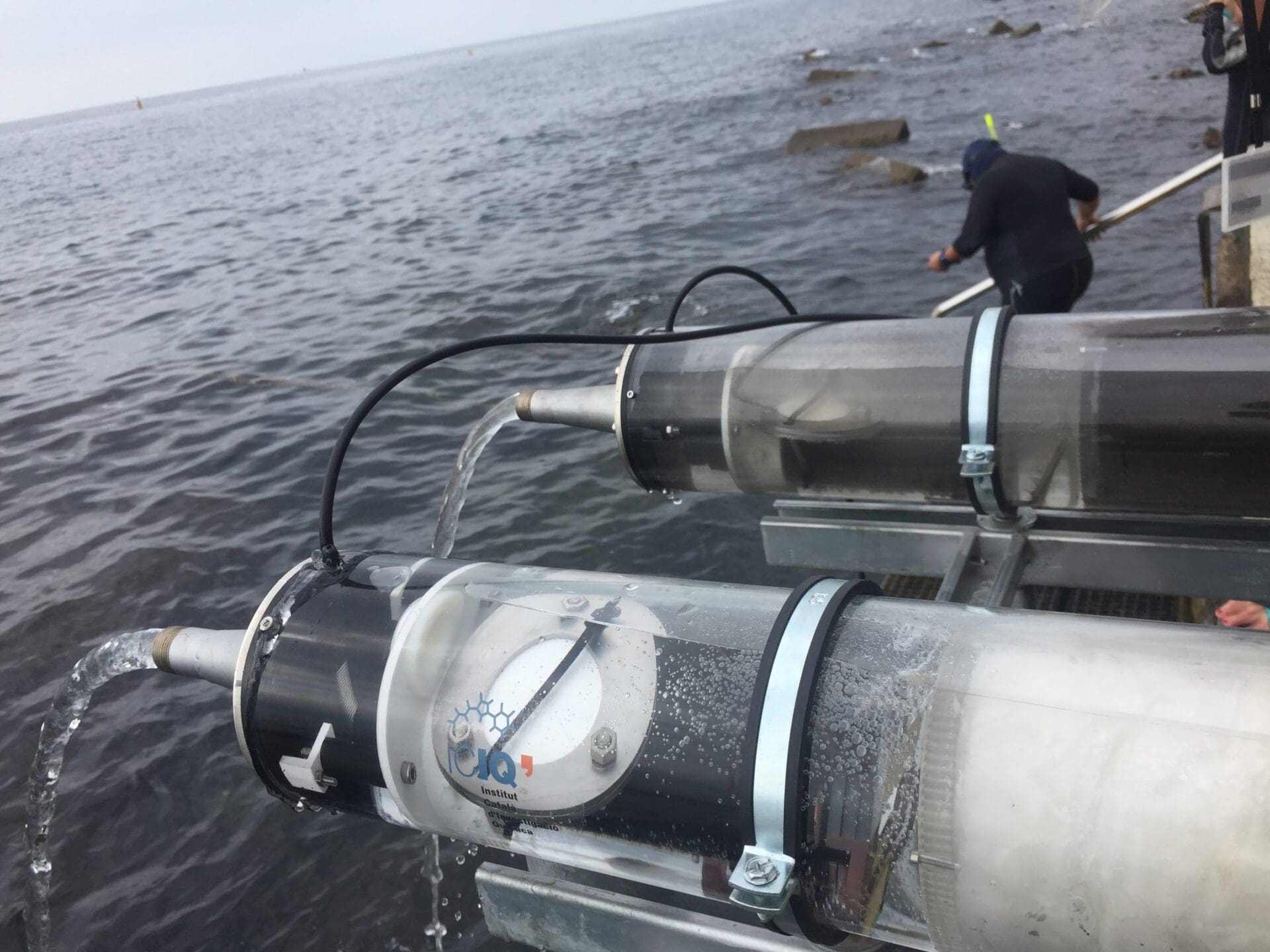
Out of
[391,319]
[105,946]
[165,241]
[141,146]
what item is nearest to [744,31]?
[141,146]

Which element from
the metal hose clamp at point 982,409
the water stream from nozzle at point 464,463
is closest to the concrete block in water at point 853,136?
the water stream from nozzle at point 464,463

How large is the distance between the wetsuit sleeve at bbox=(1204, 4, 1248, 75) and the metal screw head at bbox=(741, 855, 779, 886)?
4202 mm

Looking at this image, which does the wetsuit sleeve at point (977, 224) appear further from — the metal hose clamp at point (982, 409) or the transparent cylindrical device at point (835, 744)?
the transparent cylindrical device at point (835, 744)

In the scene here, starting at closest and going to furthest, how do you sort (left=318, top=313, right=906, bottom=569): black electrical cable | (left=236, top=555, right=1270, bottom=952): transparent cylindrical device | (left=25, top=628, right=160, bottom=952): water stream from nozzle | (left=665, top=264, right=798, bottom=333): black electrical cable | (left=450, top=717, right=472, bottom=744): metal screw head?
(left=236, top=555, right=1270, bottom=952): transparent cylindrical device, (left=450, top=717, right=472, bottom=744): metal screw head, (left=318, top=313, right=906, bottom=569): black electrical cable, (left=25, top=628, right=160, bottom=952): water stream from nozzle, (left=665, top=264, right=798, bottom=333): black electrical cable

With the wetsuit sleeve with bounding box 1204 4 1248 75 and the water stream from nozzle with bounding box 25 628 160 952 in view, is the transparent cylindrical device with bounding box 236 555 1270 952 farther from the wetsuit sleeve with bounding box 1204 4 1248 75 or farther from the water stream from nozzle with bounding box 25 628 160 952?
the wetsuit sleeve with bounding box 1204 4 1248 75

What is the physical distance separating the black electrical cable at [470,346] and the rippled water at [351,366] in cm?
227

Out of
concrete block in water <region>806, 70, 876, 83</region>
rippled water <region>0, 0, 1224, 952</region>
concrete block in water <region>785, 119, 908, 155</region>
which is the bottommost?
rippled water <region>0, 0, 1224, 952</region>

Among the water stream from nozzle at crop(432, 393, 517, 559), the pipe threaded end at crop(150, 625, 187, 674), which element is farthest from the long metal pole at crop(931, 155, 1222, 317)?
the pipe threaded end at crop(150, 625, 187, 674)

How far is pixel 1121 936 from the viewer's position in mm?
1521

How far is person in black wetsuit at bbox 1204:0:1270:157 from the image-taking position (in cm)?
413

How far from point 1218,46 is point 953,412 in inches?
109

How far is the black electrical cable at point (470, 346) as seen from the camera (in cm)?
256

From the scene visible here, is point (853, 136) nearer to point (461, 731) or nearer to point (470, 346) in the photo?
point (470, 346)

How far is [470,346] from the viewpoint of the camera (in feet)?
9.09
